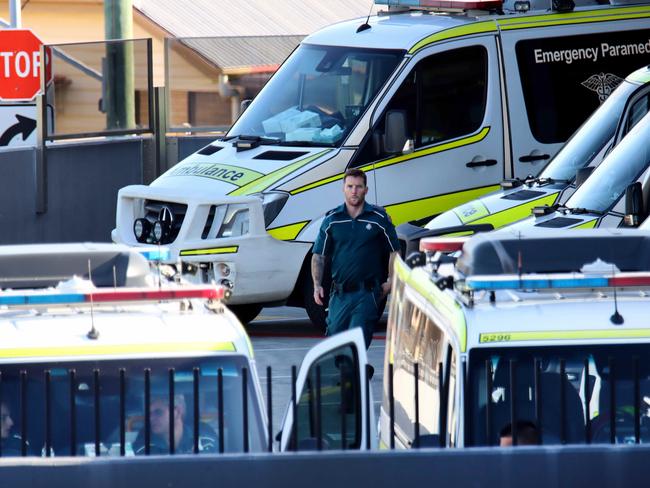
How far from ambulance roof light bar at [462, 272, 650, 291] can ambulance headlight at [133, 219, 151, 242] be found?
810cm

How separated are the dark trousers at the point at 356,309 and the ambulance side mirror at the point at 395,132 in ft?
9.88

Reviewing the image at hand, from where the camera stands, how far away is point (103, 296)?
19.0 ft

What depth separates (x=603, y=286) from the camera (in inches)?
224

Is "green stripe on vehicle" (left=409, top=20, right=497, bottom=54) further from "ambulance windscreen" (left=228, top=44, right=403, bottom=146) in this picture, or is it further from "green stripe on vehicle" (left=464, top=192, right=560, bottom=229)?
"green stripe on vehicle" (left=464, top=192, right=560, bottom=229)

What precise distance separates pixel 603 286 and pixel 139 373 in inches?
65.2

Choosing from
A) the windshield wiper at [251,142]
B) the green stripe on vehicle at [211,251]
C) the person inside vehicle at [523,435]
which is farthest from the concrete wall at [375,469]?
the windshield wiper at [251,142]

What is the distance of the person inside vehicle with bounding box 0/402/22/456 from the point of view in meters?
5.57

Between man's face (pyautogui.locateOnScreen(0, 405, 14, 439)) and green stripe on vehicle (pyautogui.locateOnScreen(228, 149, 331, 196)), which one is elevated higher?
green stripe on vehicle (pyautogui.locateOnScreen(228, 149, 331, 196))

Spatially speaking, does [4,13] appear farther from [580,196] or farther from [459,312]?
[459,312]

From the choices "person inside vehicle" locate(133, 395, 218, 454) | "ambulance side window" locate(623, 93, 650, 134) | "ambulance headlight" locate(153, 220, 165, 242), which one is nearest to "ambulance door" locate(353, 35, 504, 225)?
"ambulance headlight" locate(153, 220, 165, 242)

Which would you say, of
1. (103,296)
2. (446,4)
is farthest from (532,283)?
(446,4)

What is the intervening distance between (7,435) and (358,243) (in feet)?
16.8

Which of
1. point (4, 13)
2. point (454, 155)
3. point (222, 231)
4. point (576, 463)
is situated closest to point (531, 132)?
point (454, 155)

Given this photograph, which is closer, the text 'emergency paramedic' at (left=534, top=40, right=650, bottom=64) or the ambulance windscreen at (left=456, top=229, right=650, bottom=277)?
the ambulance windscreen at (left=456, top=229, right=650, bottom=277)
